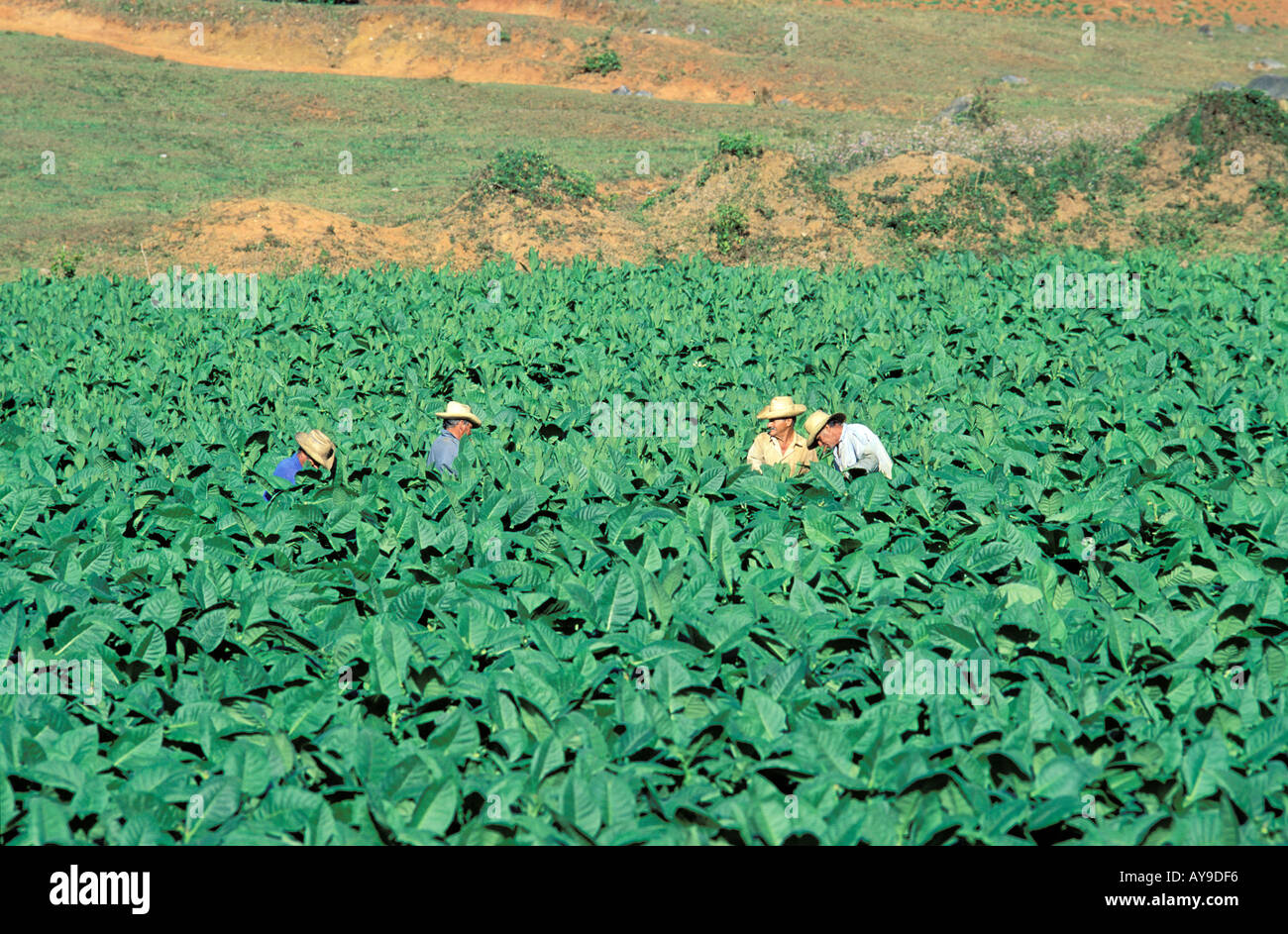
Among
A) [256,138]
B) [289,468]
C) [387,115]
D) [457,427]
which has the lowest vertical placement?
[289,468]

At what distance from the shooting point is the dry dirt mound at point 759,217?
71.5 ft

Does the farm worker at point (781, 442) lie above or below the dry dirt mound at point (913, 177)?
below

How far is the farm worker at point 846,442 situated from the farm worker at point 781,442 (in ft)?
0.36

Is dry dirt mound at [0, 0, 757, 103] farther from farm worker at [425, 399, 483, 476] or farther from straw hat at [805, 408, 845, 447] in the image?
straw hat at [805, 408, 845, 447]

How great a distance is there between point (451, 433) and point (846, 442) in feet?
9.06

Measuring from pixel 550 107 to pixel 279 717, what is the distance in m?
38.4

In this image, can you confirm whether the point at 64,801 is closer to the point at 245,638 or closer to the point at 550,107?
the point at 245,638

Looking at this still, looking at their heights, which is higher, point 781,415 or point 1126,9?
point 1126,9

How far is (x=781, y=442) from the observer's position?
303 inches

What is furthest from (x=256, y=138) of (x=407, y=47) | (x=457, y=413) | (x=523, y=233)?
(x=457, y=413)

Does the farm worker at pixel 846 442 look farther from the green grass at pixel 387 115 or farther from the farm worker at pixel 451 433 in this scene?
the green grass at pixel 387 115

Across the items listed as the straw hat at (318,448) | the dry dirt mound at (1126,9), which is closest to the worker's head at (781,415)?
the straw hat at (318,448)

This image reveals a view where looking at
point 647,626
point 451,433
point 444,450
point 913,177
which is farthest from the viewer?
point 913,177

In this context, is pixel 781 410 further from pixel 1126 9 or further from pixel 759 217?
pixel 1126 9
